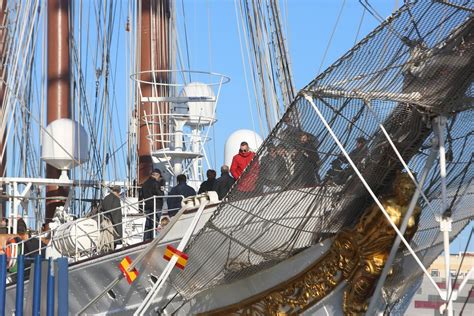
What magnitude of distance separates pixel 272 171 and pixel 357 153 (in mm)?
1011

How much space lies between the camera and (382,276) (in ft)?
48.1

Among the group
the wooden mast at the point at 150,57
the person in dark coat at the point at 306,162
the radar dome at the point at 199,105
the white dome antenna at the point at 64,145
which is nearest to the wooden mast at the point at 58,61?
the wooden mast at the point at 150,57

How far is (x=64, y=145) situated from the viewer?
25219mm

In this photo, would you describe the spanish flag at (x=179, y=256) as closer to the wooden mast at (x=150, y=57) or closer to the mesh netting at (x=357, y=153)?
the mesh netting at (x=357, y=153)

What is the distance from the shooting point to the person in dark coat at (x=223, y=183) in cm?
1746

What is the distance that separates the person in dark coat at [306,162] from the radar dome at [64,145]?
1050 centimetres

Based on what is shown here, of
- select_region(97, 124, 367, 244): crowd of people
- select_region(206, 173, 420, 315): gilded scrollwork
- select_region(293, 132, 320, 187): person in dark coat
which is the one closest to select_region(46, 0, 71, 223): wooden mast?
select_region(206, 173, 420, 315): gilded scrollwork

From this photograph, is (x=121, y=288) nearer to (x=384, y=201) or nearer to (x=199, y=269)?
(x=199, y=269)

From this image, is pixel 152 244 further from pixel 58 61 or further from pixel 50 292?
pixel 58 61

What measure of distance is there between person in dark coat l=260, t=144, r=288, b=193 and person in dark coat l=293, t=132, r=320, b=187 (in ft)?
0.51

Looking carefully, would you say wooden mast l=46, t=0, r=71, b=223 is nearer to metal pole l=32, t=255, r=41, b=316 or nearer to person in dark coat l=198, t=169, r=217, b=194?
person in dark coat l=198, t=169, r=217, b=194

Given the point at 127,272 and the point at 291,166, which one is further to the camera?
the point at 127,272

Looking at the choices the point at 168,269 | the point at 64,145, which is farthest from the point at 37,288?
the point at 64,145

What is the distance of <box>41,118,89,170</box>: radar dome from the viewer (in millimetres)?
24906
